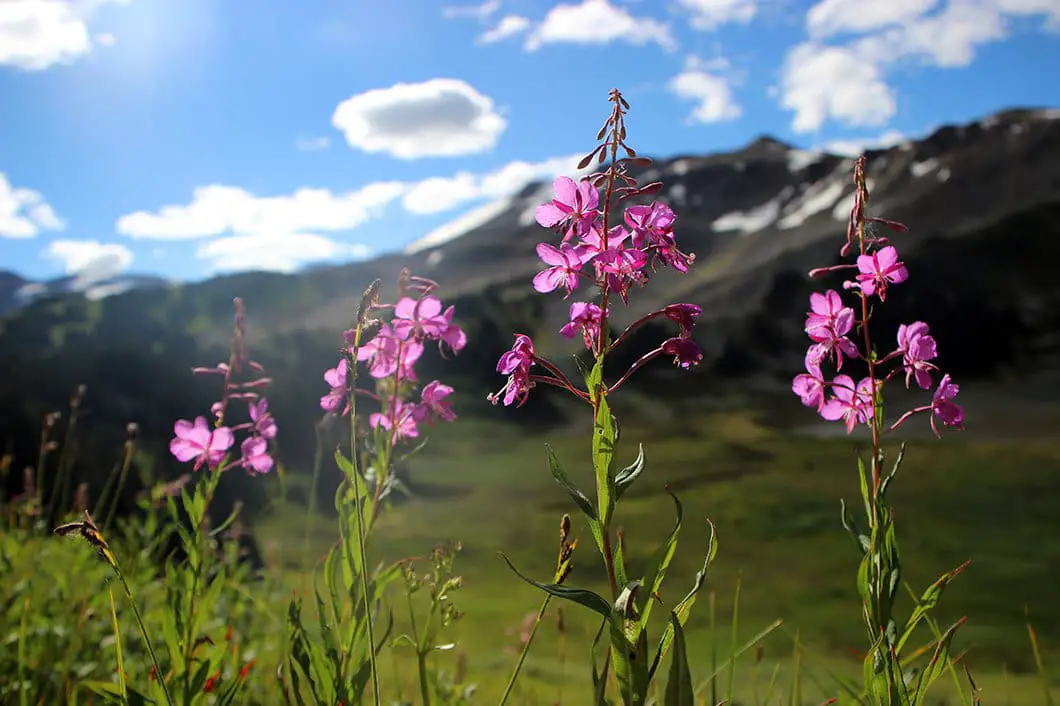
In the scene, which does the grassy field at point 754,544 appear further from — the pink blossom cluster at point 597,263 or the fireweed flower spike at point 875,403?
the pink blossom cluster at point 597,263

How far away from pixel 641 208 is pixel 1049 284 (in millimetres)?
153344

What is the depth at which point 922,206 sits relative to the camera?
148750 mm

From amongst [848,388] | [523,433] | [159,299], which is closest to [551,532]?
[848,388]

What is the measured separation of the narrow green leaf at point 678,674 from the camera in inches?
63.2

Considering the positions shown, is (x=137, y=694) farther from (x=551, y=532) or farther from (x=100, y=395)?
(x=551, y=532)

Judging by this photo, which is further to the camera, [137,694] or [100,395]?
[100,395]

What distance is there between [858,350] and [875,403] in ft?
0.67

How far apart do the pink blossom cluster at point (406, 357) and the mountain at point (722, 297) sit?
561 inches

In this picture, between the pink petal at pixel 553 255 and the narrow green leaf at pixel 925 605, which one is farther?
the narrow green leaf at pixel 925 605

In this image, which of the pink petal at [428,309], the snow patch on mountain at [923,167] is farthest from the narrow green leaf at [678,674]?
the snow patch on mountain at [923,167]

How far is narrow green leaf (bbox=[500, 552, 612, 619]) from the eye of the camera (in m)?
1.58

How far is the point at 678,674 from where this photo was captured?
1.66 meters

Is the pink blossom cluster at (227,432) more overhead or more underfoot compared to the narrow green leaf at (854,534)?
more overhead

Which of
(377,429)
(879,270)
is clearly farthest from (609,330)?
(879,270)
